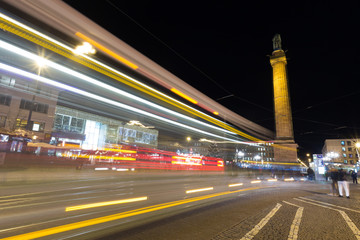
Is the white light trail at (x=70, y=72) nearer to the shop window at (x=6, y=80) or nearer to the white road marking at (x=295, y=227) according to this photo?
the shop window at (x=6, y=80)

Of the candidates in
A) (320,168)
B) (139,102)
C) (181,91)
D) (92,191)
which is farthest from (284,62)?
(92,191)

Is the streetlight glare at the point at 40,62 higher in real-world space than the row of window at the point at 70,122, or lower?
higher

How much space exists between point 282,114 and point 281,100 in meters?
2.05

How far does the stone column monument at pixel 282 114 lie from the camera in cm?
2123

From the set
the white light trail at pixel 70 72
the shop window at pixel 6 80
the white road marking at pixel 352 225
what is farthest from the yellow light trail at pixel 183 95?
the white road marking at pixel 352 225

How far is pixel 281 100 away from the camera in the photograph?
83.7ft

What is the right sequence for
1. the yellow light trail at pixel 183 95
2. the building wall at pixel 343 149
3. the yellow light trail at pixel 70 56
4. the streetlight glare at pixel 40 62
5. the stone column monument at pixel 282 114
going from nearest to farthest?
the yellow light trail at pixel 70 56, the streetlight glare at pixel 40 62, the yellow light trail at pixel 183 95, the stone column monument at pixel 282 114, the building wall at pixel 343 149

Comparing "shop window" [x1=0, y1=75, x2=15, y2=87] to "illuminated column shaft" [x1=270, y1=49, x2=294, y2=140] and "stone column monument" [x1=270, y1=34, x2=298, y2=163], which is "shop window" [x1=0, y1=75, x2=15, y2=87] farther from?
"illuminated column shaft" [x1=270, y1=49, x2=294, y2=140]

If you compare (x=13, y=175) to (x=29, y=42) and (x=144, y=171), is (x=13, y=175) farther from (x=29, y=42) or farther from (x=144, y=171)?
(x=144, y=171)

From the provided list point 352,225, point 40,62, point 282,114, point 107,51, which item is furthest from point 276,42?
point 40,62

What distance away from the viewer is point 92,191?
16.8 ft

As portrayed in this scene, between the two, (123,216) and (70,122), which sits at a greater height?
(70,122)

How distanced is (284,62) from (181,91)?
25506 mm

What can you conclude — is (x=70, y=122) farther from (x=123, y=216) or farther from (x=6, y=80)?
(x=123, y=216)
